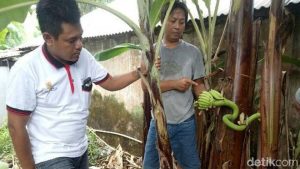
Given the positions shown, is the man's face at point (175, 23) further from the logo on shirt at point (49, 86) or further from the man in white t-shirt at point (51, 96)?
the logo on shirt at point (49, 86)

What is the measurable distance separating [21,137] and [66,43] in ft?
1.34

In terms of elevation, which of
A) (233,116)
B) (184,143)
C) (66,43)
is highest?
(66,43)

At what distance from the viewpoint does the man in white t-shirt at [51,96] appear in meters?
1.34

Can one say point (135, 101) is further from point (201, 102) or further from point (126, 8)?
point (201, 102)

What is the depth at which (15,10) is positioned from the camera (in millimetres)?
1565

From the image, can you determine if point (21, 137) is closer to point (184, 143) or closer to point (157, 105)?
point (157, 105)

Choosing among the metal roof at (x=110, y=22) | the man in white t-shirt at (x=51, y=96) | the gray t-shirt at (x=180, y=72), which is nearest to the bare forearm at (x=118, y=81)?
the man in white t-shirt at (x=51, y=96)

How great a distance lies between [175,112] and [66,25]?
93 centimetres

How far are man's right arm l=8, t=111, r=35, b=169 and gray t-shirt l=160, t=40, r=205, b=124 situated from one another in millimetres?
900

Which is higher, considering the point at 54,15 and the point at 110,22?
the point at 110,22

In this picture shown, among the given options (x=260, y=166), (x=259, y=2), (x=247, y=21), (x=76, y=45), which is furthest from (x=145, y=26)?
(x=259, y=2)

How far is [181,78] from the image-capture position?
2051 mm

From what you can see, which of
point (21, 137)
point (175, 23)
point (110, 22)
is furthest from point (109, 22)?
point (21, 137)

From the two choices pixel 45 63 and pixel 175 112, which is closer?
pixel 45 63
